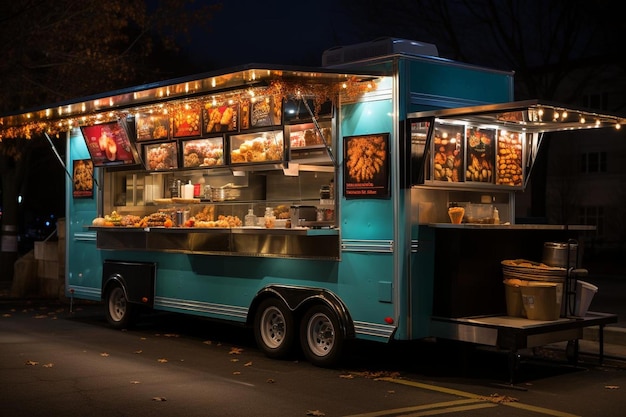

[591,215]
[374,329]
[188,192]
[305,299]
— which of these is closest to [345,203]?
[305,299]

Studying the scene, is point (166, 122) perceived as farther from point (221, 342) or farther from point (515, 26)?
point (515, 26)

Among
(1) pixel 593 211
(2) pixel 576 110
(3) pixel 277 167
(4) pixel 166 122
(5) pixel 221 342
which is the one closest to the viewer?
(2) pixel 576 110

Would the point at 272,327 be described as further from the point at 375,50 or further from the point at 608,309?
the point at 608,309

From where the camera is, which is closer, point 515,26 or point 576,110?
point 576,110

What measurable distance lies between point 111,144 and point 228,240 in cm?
388

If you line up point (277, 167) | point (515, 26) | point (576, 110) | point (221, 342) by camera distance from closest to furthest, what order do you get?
point (576, 110)
point (277, 167)
point (221, 342)
point (515, 26)

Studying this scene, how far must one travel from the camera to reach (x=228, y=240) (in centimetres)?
1217

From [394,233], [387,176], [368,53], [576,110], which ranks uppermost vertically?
[368,53]

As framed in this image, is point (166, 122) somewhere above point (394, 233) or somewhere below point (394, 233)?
above

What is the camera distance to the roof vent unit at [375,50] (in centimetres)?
1058

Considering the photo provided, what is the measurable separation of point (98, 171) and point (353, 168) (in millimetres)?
6409

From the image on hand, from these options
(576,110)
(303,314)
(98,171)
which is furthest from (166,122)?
(576,110)

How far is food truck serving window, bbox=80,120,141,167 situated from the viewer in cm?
1459

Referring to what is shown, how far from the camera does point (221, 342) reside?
1301cm
